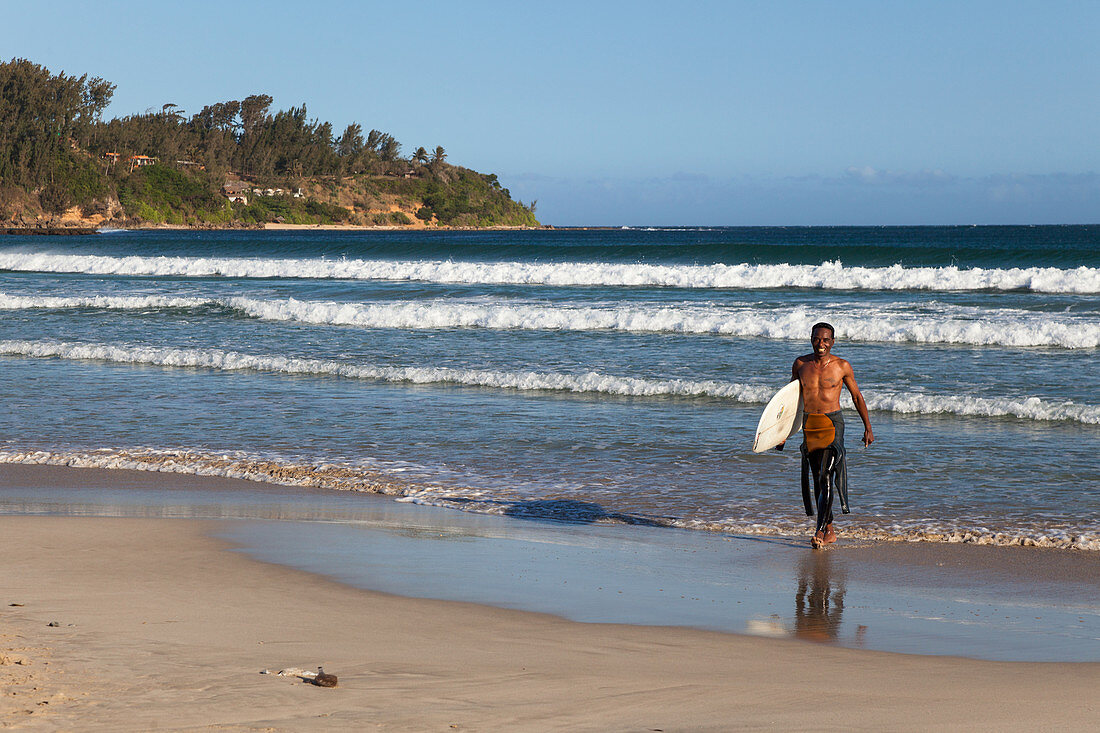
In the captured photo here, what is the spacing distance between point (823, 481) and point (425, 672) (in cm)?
375

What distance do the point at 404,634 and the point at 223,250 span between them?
5974cm

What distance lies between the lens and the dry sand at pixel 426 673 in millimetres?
3760

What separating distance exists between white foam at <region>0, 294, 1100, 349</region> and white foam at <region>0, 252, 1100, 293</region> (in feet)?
21.3

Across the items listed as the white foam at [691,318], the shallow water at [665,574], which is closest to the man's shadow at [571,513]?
the shallow water at [665,574]

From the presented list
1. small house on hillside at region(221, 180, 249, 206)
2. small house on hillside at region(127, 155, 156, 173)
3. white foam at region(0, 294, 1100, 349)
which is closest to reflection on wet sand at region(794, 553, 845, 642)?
white foam at region(0, 294, 1100, 349)

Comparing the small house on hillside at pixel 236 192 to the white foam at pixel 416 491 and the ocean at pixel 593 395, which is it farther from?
the white foam at pixel 416 491

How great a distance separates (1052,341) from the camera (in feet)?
57.4

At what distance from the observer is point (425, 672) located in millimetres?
4312

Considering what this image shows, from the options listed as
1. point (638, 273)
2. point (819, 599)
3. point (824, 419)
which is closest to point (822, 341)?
point (824, 419)

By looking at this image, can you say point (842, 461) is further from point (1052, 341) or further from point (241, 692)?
point (1052, 341)

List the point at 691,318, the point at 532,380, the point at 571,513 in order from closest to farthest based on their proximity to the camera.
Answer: the point at 571,513 → the point at 532,380 → the point at 691,318

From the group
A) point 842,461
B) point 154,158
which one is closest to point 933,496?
point 842,461

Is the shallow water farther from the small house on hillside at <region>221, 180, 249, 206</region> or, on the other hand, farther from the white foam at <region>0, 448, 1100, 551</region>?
the small house on hillside at <region>221, 180, 249, 206</region>

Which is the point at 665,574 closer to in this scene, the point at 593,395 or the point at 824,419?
the point at 824,419
